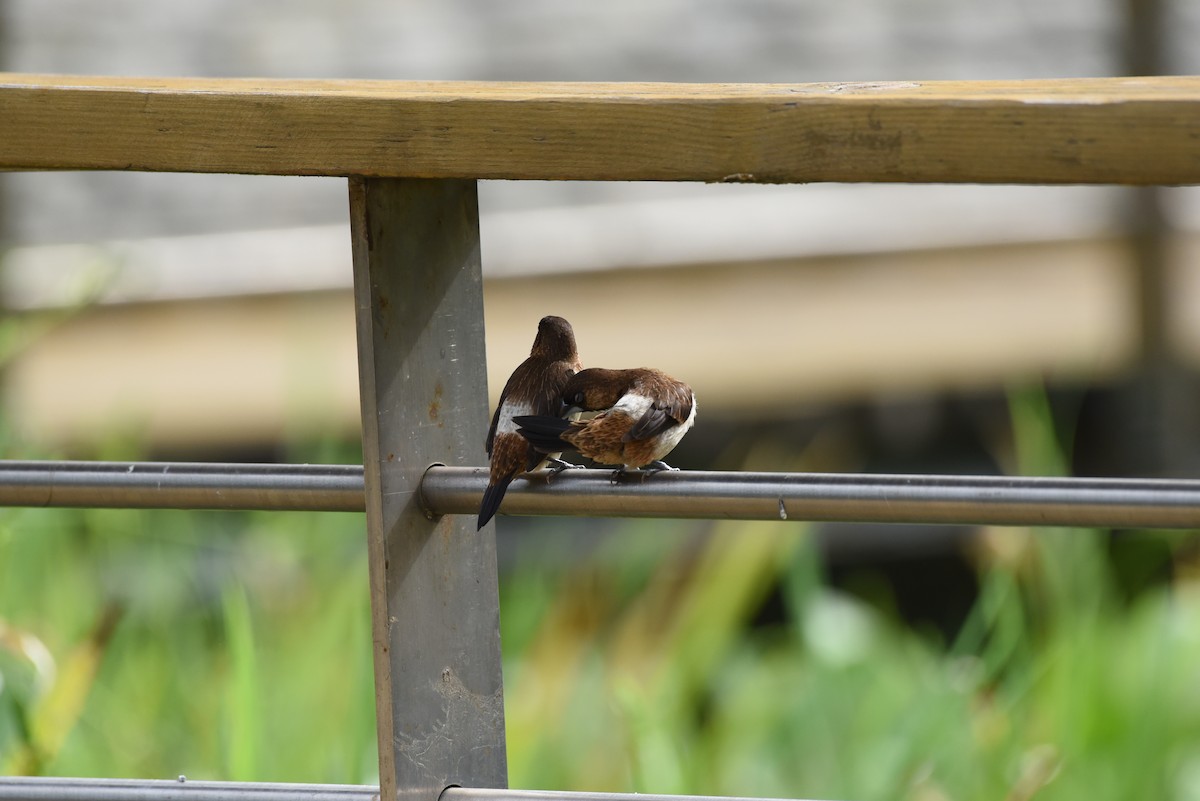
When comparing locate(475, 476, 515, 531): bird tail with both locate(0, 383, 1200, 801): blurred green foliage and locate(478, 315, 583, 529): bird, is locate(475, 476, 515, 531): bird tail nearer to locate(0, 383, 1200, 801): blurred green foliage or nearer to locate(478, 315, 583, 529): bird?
locate(478, 315, 583, 529): bird

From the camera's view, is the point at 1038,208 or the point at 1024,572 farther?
the point at 1038,208

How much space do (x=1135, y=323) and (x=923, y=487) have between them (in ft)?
10.4

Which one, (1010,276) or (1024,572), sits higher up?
(1010,276)

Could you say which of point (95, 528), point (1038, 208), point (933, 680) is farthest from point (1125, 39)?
point (95, 528)

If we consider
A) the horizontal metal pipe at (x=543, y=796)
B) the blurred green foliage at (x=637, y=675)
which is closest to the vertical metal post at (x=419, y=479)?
the horizontal metal pipe at (x=543, y=796)

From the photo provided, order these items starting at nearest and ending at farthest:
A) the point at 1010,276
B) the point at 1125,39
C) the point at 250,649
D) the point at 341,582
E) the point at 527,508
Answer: the point at 527,508
the point at 250,649
the point at 341,582
the point at 1125,39
the point at 1010,276

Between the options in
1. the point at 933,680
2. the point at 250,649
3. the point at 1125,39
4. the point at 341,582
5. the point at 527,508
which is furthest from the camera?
the point at 1125,39

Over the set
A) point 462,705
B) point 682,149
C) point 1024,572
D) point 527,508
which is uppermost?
point 682,149

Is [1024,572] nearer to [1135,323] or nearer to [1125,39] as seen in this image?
[1135,323]

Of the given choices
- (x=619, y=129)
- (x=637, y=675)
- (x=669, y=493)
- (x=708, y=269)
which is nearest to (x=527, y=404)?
(x=669, y=493)

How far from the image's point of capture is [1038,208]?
172 inches

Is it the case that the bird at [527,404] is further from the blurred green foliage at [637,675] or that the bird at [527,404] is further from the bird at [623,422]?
the blurred green foliage at [637,675]

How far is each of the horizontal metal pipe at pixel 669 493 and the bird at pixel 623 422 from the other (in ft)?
0.07

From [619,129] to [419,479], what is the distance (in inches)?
13.0
